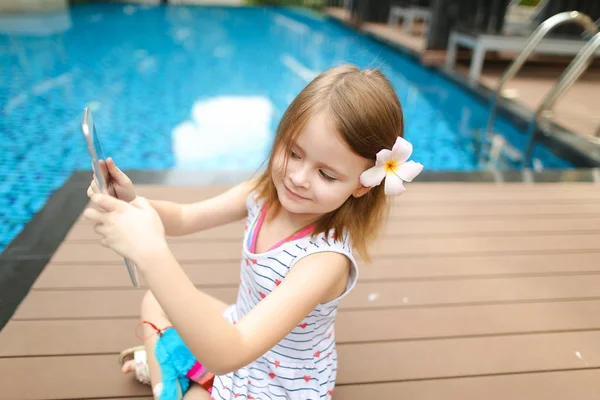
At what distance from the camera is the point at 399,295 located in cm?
191

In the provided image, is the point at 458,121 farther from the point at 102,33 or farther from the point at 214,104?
the point at 102,33

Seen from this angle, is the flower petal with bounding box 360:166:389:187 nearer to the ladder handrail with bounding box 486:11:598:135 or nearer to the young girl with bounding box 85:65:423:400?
the young girl with bounding box 85:65:423:400

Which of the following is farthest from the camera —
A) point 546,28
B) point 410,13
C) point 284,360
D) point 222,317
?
point 410,13

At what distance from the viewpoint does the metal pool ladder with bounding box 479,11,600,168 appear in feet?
11.9

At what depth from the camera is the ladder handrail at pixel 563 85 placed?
350cm

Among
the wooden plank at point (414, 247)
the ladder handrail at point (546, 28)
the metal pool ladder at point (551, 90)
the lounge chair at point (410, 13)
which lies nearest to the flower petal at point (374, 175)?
the wooden plank at point (414, 247)

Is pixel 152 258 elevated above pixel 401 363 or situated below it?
above

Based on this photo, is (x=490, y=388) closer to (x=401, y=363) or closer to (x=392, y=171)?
(x=401, y=363)

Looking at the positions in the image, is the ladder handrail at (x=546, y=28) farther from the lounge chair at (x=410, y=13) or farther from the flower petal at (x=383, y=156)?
the lounge chair at (x=410, y=13)

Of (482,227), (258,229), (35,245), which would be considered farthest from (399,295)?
(35,245)

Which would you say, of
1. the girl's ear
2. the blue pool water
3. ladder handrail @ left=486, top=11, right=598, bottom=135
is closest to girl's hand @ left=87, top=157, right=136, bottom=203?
the girl's ear

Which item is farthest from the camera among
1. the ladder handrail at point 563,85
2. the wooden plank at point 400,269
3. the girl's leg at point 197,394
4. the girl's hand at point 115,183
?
the ladder handrail at point 563,85

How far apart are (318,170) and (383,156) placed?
5.7 inches

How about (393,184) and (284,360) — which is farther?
(284,360)
